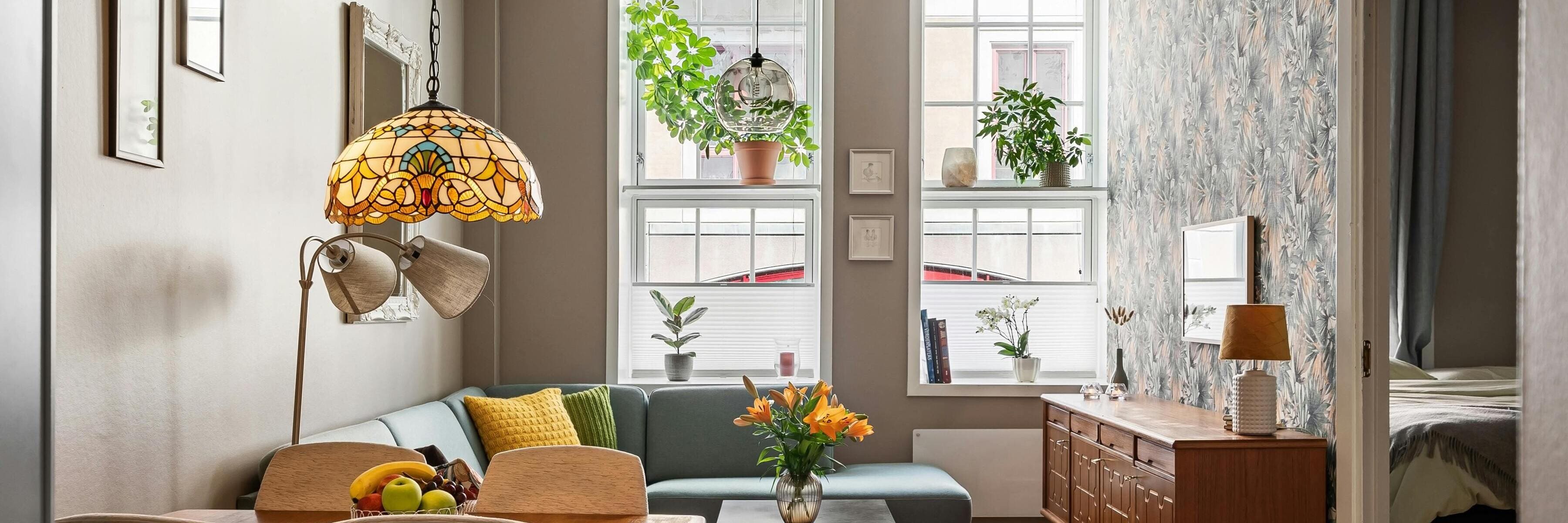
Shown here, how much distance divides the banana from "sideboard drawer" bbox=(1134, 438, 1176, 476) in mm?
2145

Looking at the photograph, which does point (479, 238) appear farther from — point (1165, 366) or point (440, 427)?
point (1165, 366)

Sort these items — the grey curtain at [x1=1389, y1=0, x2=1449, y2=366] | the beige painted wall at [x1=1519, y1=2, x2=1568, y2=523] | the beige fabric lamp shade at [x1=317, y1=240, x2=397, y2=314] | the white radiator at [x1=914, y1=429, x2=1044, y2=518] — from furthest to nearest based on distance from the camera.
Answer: the white radiator at [x1=914, y1=429, x2=1044, y2=518] < the grey curtain at [x1=1389, y1=0, x2=1449, y2=366] < the beige fabric lamp shade at [x1=317, y1=240, x2=397, y2=314] < the beige painted wall at [x1=1519, y1=2, x2=1568, y2=523]

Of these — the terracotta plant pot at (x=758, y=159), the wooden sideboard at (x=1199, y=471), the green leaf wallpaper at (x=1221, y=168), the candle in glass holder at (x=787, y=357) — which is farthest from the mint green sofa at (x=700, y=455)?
the green leaf wallpaper at (x=1221, y=168)

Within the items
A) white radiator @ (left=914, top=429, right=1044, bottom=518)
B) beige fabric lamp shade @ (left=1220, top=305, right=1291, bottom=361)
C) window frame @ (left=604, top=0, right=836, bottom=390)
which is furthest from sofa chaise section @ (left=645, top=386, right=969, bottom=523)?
beige fabric lamp shade @ (left=1220, top=305, right=1291, bottom=361)

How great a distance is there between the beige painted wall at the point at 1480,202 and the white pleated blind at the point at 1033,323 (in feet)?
5.20

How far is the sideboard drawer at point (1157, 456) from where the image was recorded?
2879 mm

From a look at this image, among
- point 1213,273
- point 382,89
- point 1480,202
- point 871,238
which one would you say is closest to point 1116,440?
point 1213,273

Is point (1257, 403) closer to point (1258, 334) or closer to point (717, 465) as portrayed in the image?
point (1258, 334)

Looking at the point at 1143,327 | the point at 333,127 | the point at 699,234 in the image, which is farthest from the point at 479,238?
the point at 1143,327

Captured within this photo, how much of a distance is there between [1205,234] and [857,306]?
5.73ft

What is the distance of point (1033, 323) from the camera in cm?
496

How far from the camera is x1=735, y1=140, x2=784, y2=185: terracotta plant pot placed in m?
4.70

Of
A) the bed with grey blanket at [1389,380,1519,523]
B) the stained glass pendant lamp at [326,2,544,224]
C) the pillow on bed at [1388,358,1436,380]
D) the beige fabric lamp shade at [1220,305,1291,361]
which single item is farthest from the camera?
the pillow on bed at [1388,358,1436,380]

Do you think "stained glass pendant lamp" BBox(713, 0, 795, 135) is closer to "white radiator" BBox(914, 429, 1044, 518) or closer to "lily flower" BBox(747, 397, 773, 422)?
"lily flower" BBox(747, 397, 773, 422)
